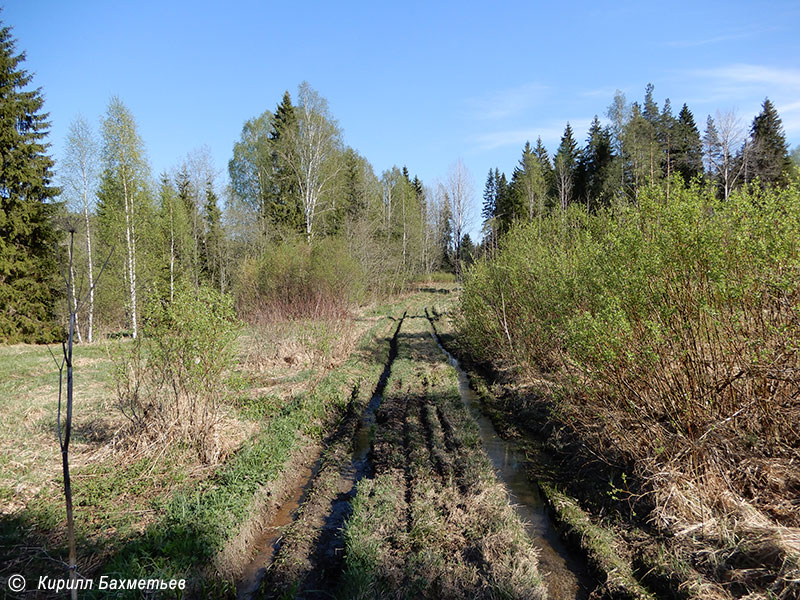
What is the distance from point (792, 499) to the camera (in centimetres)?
423

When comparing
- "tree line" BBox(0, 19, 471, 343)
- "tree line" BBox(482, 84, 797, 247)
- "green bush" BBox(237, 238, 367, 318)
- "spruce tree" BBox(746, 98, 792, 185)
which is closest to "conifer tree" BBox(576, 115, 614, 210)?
"tree line" BBox(482, 84, 797, 247)

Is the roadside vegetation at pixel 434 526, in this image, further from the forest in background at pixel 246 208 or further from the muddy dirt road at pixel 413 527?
the forest in background at pixel 246 208

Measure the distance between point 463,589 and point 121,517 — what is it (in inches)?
143

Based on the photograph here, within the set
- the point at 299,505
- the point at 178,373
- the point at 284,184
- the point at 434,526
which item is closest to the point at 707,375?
the point at 434,526

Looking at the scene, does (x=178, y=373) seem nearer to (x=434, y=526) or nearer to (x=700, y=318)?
(x=434, y=526)

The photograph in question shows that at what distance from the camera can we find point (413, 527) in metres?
4.73

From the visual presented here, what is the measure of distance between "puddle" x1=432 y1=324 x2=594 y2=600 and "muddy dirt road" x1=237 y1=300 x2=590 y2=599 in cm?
1

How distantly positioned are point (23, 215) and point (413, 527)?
2231cm

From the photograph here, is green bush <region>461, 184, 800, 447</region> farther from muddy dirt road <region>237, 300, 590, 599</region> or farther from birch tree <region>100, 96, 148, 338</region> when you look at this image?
birch tree <region>100, 96, 148, 338</region>

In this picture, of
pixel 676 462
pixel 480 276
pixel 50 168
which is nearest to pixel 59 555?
pixel 676 462

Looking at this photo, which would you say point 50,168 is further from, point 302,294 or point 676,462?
point 676,462

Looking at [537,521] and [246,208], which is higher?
[246,208]

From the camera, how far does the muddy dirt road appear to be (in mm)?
3986

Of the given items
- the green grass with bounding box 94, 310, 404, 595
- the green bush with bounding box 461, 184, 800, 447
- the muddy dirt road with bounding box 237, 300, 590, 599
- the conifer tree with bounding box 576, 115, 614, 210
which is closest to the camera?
the green grass with bounding box 94, 310, 404, 595
